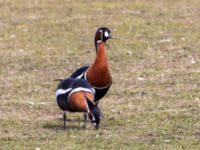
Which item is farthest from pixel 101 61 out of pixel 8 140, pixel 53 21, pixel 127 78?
pixel 53 21

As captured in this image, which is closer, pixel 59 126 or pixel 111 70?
pixel 59 126

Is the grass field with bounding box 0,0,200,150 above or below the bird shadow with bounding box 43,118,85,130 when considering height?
below

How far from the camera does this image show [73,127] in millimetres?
9406

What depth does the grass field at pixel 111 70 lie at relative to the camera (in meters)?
8.94

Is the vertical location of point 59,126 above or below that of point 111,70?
above

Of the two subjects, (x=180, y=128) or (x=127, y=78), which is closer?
(x=180, y=128)

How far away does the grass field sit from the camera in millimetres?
8938

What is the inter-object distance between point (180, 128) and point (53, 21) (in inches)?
341

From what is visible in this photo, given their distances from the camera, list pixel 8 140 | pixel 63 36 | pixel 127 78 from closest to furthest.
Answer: pixel 8 140
pixel 127 78
pixel 63 36

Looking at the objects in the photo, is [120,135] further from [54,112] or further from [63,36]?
[63,36]

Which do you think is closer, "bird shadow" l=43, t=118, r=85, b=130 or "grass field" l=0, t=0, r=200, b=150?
"grass field" l=0, t=0, r=200, b=150

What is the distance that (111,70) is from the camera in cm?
1302

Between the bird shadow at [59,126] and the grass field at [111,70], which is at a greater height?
the bird shadow at [59,126]

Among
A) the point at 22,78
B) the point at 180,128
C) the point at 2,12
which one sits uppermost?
the point at 180,128
